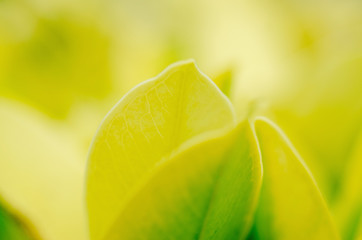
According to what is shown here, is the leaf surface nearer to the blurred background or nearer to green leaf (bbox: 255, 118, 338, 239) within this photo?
the blurred background

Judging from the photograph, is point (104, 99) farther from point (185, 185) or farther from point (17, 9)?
point (185, 185)

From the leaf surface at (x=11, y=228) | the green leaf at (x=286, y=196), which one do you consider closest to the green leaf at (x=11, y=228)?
the leaf surface at (x=11, y=228)

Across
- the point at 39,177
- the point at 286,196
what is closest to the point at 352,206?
the point at 286,196

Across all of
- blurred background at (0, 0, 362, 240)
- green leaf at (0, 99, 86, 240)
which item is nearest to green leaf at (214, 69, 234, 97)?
blurred background at (0, 0, 362, 240)

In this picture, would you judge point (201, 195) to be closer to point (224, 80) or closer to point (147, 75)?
point (224, 80)

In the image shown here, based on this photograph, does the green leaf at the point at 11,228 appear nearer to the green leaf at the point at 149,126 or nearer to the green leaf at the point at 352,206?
the green leaf at the point at 149,126
